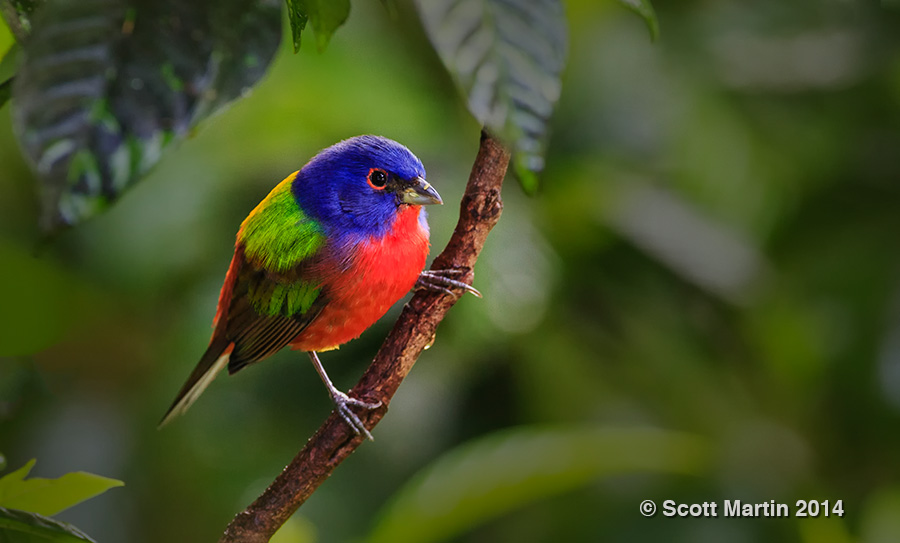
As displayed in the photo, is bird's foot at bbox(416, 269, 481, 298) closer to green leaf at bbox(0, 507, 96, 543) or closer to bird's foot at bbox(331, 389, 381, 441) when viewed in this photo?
bird's foot at bbox(331, 389, 381, 441)

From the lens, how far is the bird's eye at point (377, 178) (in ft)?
3.81

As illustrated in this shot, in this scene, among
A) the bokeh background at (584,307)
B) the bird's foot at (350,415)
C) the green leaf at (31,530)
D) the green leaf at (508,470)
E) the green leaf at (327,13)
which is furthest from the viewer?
the bokeh background at (584,307)

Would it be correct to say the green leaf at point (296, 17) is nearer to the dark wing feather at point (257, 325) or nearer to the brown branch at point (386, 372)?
the brown branch at point (386, 372)

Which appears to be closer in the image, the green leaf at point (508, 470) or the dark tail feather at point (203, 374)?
the dark tail feather at point (203, 374)

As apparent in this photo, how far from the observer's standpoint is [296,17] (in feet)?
2.46

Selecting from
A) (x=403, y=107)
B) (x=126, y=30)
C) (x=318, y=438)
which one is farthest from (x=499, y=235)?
(x=126, y=30)

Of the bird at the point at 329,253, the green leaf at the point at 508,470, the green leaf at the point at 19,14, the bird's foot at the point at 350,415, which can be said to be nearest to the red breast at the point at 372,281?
the bird at the point at 329,253

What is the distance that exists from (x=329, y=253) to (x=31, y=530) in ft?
1.68

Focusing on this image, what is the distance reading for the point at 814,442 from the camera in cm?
232

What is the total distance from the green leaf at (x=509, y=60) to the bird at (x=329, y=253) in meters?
0.57

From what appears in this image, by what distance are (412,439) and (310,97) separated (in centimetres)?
87

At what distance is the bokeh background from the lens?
6.50 ft

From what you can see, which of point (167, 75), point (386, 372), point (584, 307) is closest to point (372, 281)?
point (386, 372)

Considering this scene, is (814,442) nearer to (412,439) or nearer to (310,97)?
(412,439)
